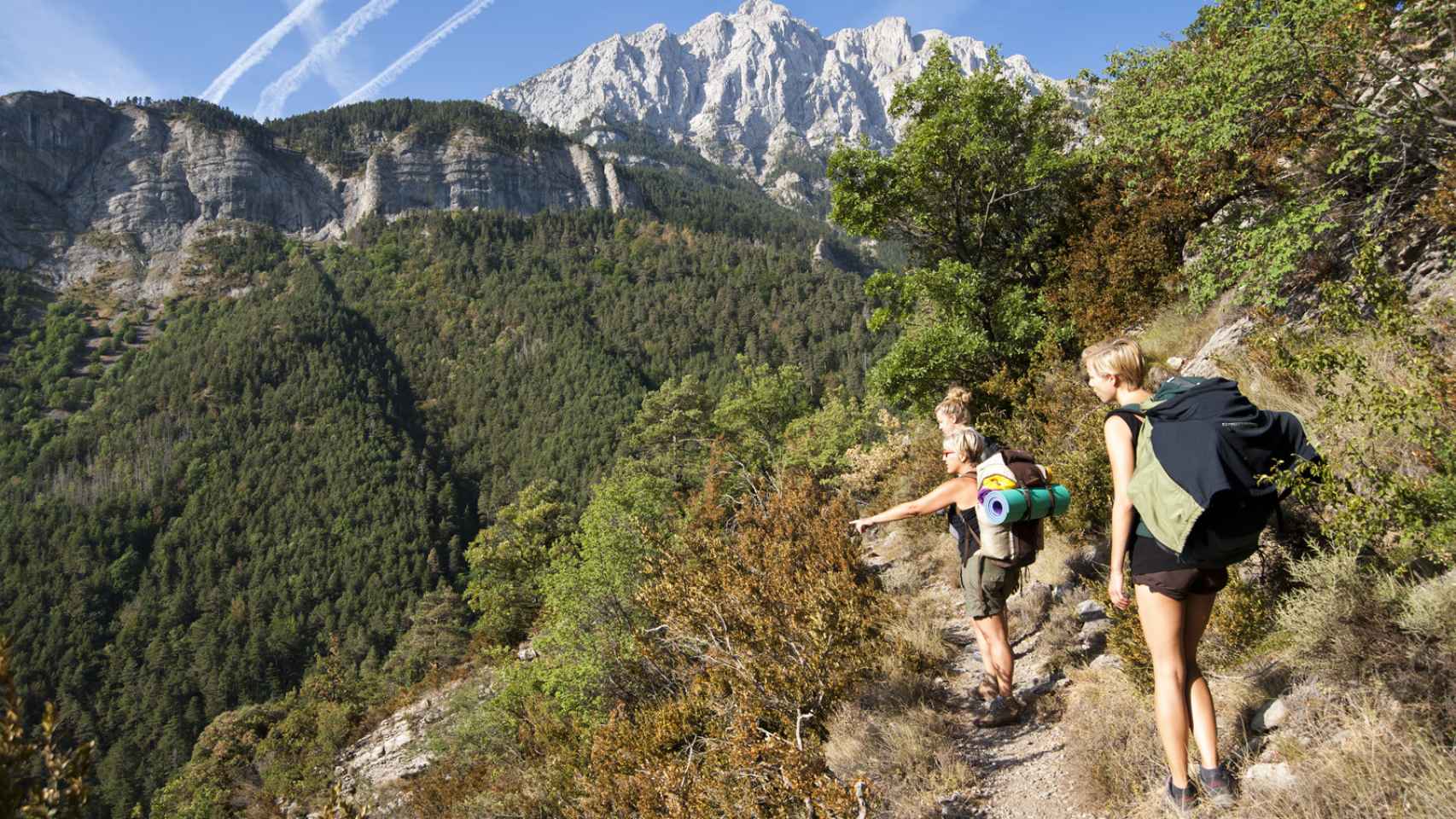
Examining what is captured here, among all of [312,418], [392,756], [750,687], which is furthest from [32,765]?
[312,418]

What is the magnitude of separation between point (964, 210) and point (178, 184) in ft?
727

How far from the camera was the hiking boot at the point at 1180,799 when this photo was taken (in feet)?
8.34

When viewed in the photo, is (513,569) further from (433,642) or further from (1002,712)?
(1002,712)

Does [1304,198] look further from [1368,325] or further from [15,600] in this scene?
[15,600]

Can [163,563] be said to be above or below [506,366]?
below

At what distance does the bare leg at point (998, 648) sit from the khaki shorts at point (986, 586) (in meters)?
0.06

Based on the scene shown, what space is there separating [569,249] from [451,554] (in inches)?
3418

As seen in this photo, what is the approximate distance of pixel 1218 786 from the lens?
8.20ft

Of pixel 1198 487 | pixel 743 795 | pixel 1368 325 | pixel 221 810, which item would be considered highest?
pixel 1368 325

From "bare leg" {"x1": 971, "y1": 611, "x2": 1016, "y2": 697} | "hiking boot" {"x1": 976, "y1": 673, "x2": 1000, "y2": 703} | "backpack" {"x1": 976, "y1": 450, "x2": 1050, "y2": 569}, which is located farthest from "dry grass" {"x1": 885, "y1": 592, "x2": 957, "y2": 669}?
"backpack" {"x1": 976, "y1": 450, "x2": 1050, "y2": 569}

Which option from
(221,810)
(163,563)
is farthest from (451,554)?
(221,810)

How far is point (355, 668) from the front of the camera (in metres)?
68.0

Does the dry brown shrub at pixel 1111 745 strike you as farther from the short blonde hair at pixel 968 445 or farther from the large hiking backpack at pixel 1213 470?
the short blonde hair at pixel 968 445

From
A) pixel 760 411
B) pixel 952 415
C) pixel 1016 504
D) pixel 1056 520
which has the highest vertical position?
pixel 760 411
